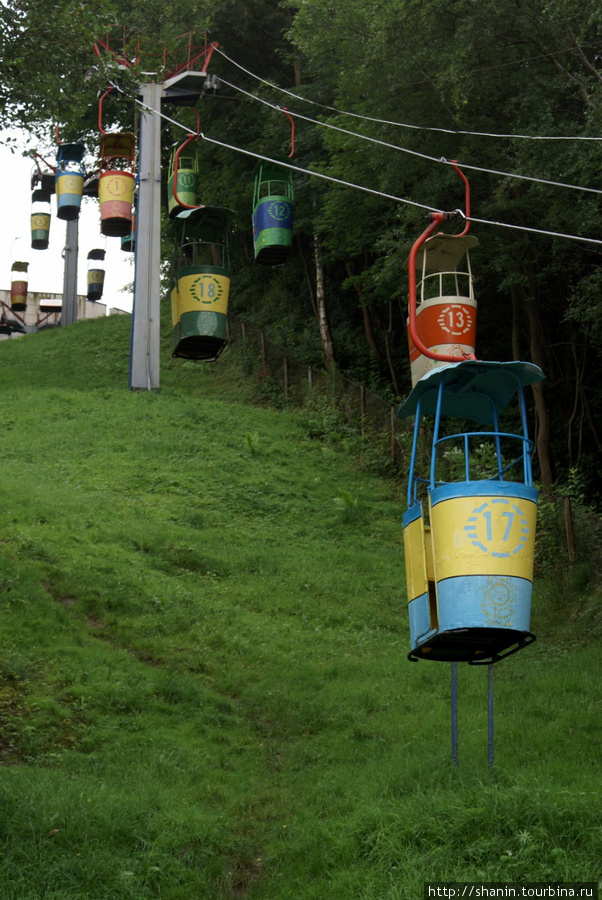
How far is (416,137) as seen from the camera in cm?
2072

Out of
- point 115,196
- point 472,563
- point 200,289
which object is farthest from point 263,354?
point 472,563

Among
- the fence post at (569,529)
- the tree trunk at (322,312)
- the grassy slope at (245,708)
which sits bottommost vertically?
the grassy slope at (245,708)

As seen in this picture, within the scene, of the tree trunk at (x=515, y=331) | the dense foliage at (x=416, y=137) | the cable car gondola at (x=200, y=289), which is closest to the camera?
the dense foliage at (x=416, y=137)

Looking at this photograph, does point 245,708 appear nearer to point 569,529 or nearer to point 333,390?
point 569,529

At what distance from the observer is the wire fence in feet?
80.9

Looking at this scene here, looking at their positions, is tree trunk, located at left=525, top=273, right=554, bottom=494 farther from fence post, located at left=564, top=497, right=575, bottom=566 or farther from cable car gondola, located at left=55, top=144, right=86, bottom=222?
cable car gondola, located at left=55, top=144, right=86, bottom=222

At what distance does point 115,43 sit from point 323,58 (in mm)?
9553

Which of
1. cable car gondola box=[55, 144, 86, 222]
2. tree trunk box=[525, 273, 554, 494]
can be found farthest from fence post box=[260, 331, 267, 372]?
tree trunk box=[525, 273, 554, 494]

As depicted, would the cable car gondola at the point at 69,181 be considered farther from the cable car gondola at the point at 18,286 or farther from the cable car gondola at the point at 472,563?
the cable car gondola at the point at 472,563

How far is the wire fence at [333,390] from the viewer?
2466 cm

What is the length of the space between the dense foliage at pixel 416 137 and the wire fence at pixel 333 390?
1.47m

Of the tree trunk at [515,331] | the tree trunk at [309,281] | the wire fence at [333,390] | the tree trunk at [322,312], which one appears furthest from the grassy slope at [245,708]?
the tree trunk at [309,281]

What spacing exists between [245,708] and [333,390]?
1662cm

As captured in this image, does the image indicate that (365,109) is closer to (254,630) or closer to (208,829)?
(254,630)
